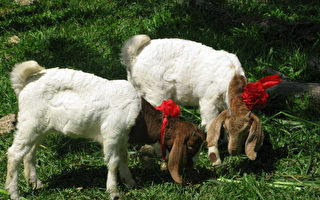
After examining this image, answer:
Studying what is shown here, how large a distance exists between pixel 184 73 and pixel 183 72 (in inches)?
0.7

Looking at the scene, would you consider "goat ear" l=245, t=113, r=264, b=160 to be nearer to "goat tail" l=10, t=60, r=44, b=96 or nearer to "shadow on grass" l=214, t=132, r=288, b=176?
"shadow on grass" l=214, t=132, r=288, b=176

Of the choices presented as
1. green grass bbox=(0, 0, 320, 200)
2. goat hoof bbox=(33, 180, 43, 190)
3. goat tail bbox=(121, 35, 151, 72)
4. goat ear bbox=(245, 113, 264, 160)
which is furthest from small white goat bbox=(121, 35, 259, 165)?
goat hoof bbox=(33, 180, 43, 190)

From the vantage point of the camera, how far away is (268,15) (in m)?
7.55

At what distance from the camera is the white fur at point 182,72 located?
4.63 m

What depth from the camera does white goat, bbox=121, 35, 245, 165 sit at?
4.63m

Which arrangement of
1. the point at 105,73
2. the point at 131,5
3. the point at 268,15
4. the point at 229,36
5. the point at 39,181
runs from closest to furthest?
the point at 39,181
the point at 105,73
the point at 229,36
the point at 268,15
the point at 131,5

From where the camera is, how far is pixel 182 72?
4758mm

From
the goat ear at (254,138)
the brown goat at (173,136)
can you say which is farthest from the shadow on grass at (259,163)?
the brown goat at (173,136)

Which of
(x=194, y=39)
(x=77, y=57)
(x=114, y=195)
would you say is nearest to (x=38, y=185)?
(x=114, y=195)

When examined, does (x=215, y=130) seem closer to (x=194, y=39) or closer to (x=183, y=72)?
(x=183, y=72)

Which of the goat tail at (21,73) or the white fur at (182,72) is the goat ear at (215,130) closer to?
the white fur at (182,72)

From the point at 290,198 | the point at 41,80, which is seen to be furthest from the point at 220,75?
the point at 41,80

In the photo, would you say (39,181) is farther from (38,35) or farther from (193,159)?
(38,35)

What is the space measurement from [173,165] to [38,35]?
425 cm
